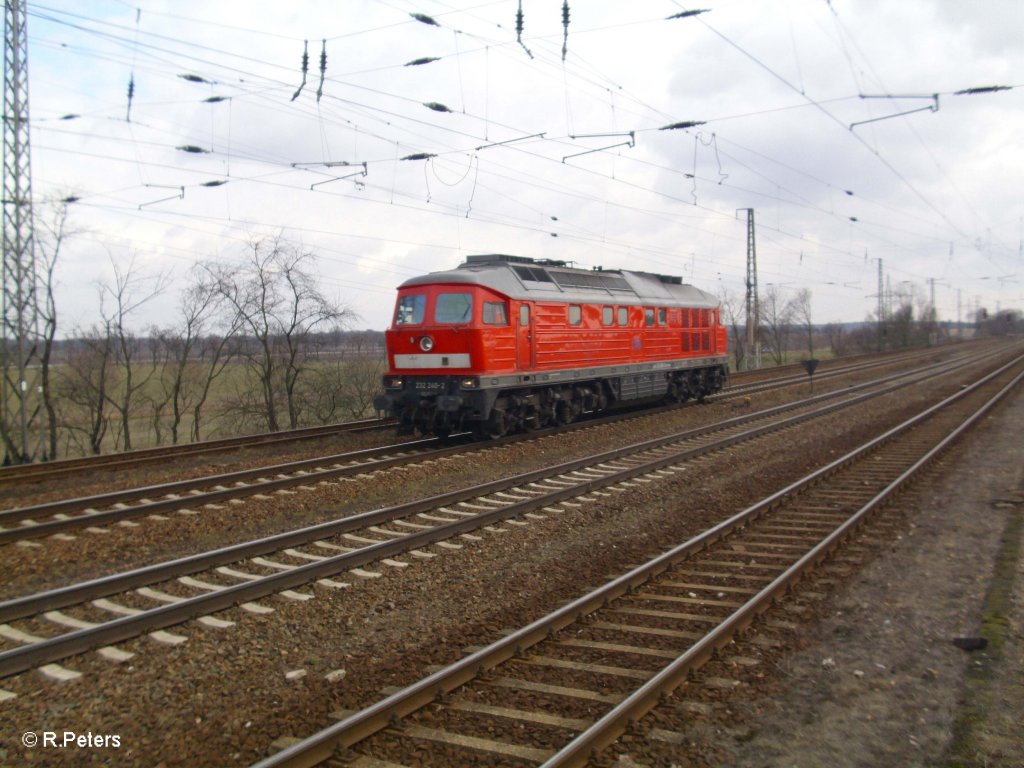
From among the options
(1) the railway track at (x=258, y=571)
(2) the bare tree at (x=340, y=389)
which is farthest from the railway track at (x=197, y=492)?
(2) the bare tree at (x=340, y=389)

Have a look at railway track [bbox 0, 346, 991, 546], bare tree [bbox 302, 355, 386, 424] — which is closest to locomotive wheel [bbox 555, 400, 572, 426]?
railway track [bbox 0, 346, 991, 546]

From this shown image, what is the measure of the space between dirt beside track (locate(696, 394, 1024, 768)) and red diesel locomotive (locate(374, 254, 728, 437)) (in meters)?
9.04

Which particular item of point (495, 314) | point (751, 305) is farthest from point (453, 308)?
point (751, 305)

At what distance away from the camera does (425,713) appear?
197 inches

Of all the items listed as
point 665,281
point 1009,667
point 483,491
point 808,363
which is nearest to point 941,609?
point 1009,667

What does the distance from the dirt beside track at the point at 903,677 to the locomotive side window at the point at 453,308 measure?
939cm

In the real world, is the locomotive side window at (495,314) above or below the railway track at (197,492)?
above

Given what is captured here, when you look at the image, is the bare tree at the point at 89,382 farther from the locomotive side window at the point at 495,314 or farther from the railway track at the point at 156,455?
the locomotive side window at the point at 495,314

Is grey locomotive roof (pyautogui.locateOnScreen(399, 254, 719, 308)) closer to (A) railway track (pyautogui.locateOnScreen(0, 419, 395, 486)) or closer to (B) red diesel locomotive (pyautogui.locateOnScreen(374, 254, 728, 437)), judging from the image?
(B) red diesel locomotive (pyautogui.locateOnScreen(374, 254, 728, 437))

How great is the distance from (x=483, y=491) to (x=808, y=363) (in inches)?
816

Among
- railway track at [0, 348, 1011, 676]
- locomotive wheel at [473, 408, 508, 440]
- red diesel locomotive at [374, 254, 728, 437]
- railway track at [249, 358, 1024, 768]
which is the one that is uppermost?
red diesel locomotive at [374, 254, 728, 437]

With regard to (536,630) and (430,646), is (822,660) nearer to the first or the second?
(536,630)

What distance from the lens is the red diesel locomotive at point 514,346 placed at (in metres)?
15.9

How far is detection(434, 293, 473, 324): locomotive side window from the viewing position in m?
15.9
